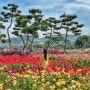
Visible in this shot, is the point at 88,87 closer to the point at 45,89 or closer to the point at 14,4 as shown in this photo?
the point at 45,89

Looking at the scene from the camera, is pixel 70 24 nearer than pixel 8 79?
No

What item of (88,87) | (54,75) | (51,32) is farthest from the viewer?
(51,32)

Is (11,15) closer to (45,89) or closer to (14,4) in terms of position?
(14,4)

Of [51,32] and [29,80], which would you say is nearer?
[29,80]

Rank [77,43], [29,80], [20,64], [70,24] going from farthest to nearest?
1. [77,43]
2. [70,24]
3. [20,64]
4. [29,80]

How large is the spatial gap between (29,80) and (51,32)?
169ft

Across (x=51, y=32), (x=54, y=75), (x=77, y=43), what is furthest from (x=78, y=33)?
(x=77, y=43)

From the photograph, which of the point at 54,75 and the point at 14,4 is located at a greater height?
the point at 14,4

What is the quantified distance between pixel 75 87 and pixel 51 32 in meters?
53.3

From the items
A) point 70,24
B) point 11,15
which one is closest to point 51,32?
point 70,24

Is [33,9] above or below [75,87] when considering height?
above

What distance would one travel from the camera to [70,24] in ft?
181

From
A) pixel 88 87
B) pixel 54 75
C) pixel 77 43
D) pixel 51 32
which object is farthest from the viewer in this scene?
pixel 77 43

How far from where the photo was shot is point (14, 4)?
171 ft
